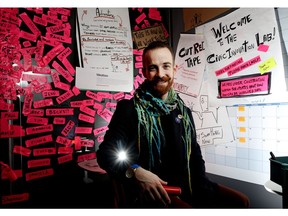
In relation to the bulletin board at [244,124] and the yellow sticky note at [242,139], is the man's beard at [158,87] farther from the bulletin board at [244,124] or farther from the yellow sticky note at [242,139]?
the yellow sticky note at [242,139]

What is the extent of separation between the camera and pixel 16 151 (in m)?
1.68

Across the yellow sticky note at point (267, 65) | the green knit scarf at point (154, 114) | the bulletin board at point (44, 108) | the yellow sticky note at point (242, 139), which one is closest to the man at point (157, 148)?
the green knit scarf at point (154, 114)

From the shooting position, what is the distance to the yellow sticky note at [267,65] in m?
1.59

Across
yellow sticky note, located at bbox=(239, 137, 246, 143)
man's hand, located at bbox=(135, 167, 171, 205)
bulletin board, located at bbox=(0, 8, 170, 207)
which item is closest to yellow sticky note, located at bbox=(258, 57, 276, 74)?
yellow sticky note, located at bbox=(239, 137, 246, 143)

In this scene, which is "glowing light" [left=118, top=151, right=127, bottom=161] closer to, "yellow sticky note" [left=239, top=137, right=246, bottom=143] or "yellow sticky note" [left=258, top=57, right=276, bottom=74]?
"yellow sticky note" [left=239, top=137, right=246, bottom=143]

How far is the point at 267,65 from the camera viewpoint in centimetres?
161

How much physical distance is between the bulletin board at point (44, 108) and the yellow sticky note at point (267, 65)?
779mm

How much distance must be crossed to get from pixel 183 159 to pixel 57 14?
1274 mm

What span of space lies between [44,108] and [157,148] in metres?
0.78

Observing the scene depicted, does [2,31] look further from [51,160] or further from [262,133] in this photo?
[262,133]

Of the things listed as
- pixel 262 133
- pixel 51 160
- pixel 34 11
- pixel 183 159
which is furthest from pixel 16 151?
Answer: pixel 262 133

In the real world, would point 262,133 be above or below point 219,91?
below

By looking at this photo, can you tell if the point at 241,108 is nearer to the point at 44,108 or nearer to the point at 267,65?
→ the point at 267,65

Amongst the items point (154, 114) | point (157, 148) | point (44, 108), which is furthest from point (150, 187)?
point (44, 108)
